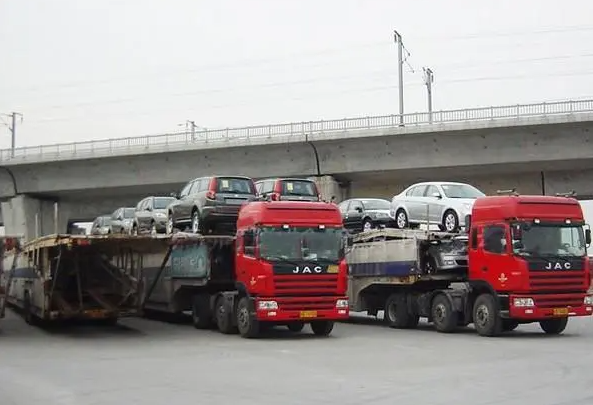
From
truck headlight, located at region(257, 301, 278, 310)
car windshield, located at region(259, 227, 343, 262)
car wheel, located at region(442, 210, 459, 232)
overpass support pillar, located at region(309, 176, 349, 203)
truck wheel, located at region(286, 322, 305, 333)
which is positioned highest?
overpass support pillar, located at region(309, 176, 349, 203)

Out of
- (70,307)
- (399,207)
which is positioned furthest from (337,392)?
(399,207)

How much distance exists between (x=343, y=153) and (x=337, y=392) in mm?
32044

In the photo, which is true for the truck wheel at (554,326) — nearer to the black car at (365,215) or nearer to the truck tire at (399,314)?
the truck tire at (399,314)

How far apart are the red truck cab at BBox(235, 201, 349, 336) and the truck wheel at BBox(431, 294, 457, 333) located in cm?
280

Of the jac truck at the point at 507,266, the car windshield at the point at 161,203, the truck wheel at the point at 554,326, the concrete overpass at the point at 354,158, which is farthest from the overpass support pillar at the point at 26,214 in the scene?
the truck wheel at the point at 554,326

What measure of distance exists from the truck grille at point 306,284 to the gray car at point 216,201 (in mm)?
4796

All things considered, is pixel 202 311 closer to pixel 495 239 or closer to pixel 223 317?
pixel 223 317

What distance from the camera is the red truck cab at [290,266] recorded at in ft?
59.8

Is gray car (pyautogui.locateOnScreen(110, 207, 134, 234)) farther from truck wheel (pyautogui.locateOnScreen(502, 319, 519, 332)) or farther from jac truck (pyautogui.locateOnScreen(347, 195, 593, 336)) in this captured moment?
truck wheel (pyautogui.locateOnScreen(502, 319, 519, 332))

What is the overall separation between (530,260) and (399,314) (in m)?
5.03

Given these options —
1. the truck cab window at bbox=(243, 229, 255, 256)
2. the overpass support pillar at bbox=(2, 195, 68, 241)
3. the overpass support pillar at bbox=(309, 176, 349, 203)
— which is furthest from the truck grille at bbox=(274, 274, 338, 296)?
the overpass support pillar at bbox=(2, 195, 68, 241)

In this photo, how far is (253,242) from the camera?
18.5 m

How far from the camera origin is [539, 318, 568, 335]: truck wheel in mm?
19628

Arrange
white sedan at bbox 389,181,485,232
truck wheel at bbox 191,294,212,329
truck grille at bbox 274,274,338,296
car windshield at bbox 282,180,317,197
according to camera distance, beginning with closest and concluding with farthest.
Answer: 1. truck grille at bbox 274,274,338,296
2. truck wheel at bbox 191,294,212,329
3. white sedan at bbox 389,181,485,232
4. car windshield at bbox 282,180,317,197
